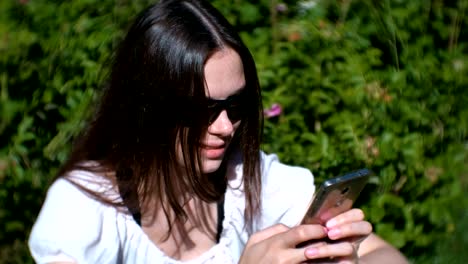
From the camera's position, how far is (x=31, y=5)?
10.0ft

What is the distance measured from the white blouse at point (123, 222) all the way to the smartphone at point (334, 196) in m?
0.55

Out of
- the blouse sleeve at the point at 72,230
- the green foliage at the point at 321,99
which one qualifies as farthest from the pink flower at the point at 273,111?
the blouse sleeve at the point at 72,230

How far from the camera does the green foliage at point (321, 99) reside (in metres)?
2.75

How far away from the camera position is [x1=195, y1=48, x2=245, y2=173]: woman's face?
183 cm

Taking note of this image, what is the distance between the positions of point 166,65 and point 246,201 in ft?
1.76

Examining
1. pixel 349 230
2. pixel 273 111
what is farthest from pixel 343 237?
pixel 273 111

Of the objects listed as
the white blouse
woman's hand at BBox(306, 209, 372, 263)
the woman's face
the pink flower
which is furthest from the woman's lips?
the pink flower

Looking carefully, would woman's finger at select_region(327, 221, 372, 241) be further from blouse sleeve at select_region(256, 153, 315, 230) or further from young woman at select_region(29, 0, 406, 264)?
blouse sleeve at select_region(256, 153, 315, 230)

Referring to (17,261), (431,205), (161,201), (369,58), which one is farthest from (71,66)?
(431,205)

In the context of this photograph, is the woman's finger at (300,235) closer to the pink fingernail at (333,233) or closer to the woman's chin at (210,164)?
the pink fingernail at (333,233)

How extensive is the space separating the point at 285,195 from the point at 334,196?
675 millimetres

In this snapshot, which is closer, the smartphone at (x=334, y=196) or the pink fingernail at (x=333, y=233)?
the smartphone at (x=334, y=196)

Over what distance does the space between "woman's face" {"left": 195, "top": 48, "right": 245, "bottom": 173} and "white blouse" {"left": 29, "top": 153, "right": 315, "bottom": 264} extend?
0.30 m

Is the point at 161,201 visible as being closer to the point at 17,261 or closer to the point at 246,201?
the point at 246,201
